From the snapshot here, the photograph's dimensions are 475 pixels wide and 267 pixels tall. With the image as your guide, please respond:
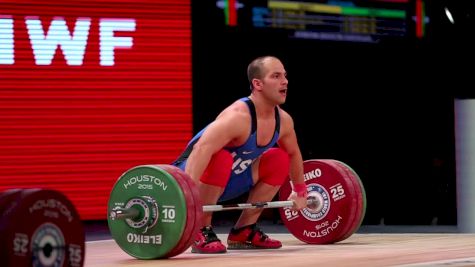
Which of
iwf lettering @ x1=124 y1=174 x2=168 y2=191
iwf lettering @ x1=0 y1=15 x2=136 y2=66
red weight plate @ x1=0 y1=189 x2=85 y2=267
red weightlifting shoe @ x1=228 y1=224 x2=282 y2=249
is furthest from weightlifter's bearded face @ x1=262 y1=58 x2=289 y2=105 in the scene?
iwf lettering @ x1=0 y1=15 x2=136 y2=66

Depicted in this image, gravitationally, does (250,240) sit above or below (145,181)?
below

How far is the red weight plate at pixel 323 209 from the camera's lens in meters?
5.25

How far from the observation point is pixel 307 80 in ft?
29.6

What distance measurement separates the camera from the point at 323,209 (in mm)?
5320

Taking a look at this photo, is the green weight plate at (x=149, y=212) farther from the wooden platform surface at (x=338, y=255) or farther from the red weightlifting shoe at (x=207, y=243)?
the red weightlifting shoe at (x=207, y=243)

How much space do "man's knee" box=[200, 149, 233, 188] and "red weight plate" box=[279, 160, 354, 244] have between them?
2.70ft

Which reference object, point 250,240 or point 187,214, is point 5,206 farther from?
point 250,240

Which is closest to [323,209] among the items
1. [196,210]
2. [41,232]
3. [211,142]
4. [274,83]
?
[274,83]

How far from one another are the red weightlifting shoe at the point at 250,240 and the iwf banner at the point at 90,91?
9.25 feet

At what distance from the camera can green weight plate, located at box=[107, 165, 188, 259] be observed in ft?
13.7

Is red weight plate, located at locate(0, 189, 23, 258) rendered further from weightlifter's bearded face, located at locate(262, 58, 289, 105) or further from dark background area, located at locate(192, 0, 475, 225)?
dark background area, located at locate(192, 0, 475, 225)

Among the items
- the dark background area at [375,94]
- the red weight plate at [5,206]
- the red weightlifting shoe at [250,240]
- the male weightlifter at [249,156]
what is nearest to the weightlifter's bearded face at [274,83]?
the male weightlifter at [249,156]

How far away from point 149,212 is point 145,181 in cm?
13

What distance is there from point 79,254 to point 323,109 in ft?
20.4
